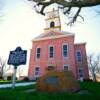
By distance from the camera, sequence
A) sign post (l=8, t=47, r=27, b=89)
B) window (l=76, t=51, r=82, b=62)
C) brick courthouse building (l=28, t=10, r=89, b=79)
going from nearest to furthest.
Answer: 1. sign post (l=8, t=47, r=27, b=89)
2. brick courthouse building (l=28, t=10, r=89, b=79)
3. window (l=76, t=51, r=82, b=62)

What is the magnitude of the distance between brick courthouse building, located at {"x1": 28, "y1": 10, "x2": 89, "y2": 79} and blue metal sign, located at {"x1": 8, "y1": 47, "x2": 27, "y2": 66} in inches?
616

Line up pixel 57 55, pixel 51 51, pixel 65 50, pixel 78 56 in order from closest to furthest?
1. pixel 65 50
2. pixel 57 55
3. pixel 51 51
4. pixel 78 56

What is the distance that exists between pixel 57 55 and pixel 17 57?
1695cm

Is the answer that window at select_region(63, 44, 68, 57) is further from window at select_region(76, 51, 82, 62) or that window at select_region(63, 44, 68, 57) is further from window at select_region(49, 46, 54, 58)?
window at select_region(76, 51, 82, 62)

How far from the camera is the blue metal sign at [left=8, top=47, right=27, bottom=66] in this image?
8.99 m

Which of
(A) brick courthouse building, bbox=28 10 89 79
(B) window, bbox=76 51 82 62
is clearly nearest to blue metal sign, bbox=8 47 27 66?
(A) brick courthouse building, bbox=28 10 89 79

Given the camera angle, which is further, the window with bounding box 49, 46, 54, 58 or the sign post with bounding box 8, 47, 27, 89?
the window with bounding box 49, 46, 54, 58

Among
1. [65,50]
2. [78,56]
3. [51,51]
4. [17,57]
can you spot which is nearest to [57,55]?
[51,51]

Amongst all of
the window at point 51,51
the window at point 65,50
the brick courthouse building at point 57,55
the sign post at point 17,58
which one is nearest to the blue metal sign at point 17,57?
the sign post at point 17,58

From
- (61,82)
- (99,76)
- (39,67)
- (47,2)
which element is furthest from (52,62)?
(99,76)

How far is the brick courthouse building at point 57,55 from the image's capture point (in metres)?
25.2

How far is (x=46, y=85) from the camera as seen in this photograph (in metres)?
7.31

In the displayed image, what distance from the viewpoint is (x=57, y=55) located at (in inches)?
1017

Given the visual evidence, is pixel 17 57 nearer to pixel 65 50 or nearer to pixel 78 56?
pixel 65 50
